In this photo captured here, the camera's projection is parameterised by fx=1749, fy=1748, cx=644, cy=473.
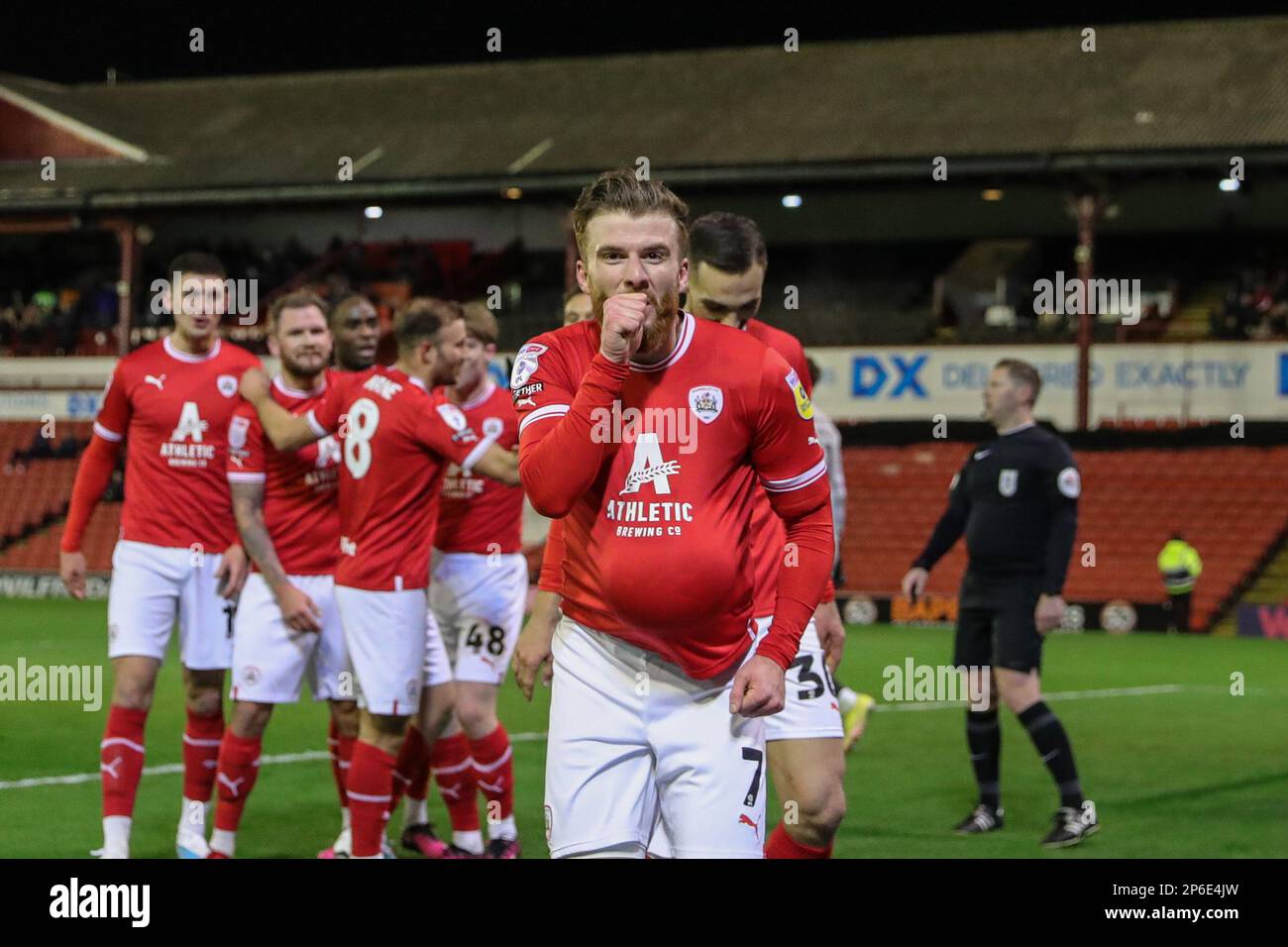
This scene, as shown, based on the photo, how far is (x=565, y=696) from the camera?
415cm

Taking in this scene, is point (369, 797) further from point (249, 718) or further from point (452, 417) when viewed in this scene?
point (452, 417)

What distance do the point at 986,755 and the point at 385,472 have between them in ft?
11.4

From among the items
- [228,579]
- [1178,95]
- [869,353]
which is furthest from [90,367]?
[228,579]

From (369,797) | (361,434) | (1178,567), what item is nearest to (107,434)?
(361,434)

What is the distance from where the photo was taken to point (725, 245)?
5.56m

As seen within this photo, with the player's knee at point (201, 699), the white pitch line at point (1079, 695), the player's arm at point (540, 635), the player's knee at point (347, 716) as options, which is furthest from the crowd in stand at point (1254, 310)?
the player's arm at point (540, 635)

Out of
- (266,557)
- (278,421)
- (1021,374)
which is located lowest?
(266,557)

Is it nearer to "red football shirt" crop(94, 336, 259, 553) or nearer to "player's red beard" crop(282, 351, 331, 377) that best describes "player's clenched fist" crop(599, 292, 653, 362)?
"player's red beard" crop(282, 351, 331, 377)

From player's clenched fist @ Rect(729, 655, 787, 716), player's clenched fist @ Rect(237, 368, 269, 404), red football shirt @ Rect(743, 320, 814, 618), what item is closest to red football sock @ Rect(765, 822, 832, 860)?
red football shirt @ Rect(743, 320, 814, 618)

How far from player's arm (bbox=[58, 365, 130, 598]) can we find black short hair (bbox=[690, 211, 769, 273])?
2.94 metres

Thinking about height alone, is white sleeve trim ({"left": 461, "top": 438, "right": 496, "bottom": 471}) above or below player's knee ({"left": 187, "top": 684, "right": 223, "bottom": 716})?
above

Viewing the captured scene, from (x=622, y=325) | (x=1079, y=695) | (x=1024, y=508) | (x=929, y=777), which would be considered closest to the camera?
(x=622, y=325)

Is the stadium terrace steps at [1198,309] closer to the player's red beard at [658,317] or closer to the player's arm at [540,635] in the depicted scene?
the player's arm at [540,635]

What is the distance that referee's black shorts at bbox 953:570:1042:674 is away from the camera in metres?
8.35
